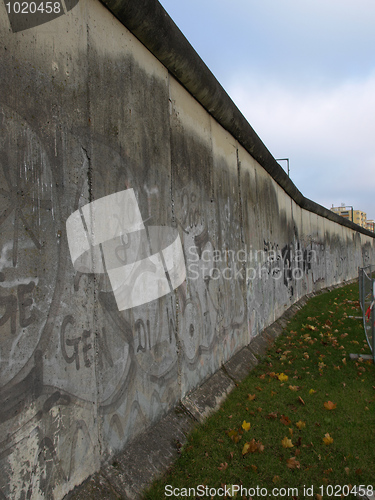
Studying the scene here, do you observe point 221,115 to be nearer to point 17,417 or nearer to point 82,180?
point 82,180

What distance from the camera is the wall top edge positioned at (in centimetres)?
273

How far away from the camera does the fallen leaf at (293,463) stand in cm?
270

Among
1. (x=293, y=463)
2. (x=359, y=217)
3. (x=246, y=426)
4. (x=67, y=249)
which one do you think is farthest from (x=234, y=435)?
(x=359, y=217)

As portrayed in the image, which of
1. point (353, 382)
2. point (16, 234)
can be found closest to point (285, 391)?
point (353, 382)

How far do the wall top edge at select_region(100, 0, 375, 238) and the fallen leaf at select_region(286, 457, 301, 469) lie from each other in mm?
3472

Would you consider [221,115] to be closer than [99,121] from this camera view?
No

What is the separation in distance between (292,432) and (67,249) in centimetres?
253

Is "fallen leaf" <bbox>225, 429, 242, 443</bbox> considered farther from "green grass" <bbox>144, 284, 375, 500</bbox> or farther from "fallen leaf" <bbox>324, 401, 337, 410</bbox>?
"fallen leaf" <bbox>324, 401, 337, 410</bbox>

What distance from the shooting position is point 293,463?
2.73 meters

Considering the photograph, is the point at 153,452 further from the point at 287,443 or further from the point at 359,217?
the point at 359,217

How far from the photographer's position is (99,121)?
2.36m

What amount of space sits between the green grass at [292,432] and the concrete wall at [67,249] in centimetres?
45

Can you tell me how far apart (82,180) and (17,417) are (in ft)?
4.25

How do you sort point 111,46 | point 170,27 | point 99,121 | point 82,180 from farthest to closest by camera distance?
point 170,27 → point 111,46 → point 99,121 → point 82,180
